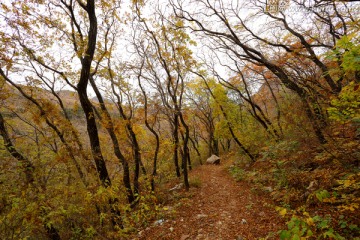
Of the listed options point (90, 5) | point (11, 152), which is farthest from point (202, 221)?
point (90, 5)

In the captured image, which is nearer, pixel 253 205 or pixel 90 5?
pixel 90 5

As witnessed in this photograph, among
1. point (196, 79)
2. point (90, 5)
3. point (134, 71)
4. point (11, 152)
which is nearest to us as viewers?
point (90, 5)

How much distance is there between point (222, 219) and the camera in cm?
619

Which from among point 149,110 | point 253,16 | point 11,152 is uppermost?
point 253,16

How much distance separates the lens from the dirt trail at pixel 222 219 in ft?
17.0

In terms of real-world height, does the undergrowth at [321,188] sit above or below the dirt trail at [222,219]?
above

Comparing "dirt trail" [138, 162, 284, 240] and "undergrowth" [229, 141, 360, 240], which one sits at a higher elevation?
"undergrowth" [229, 141, 360, 240]

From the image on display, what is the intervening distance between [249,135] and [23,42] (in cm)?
1369

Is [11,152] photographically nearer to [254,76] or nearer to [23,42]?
[23,42]

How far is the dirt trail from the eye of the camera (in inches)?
204

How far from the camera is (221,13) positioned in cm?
959

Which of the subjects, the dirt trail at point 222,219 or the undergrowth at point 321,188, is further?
the dirt trail at point 222,219

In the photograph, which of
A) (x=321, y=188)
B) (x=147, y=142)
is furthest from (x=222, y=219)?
(x=147, y=142)

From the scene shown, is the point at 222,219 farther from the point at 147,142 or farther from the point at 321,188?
the point at 147,142
